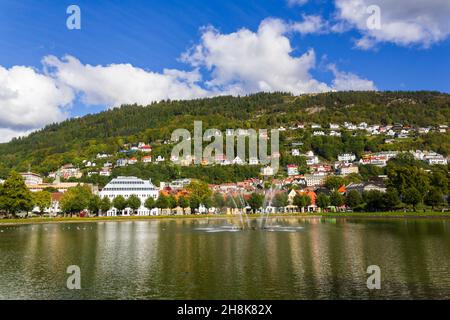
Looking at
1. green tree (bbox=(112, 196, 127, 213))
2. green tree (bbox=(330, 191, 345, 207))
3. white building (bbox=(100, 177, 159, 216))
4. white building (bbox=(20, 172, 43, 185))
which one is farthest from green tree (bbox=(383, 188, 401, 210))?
white building (bbox=(20, 172, 43, 185))

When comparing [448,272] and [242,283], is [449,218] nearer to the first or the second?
[448,272]

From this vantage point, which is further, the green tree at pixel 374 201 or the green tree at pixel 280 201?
the green tree at pixel 280 201

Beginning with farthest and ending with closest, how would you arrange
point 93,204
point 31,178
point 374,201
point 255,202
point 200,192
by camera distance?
point 31,178 < point 200,192 < point 255,202 < point 93,204 < point 374,201

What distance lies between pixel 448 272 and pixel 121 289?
17.8 meters

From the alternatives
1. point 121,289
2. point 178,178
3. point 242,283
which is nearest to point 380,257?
point 242,283

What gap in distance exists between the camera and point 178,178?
18388 centimetres

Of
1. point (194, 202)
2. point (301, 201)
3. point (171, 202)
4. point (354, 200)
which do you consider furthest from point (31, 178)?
point (354, 200)

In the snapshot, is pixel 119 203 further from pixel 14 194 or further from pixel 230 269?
pixel 230 269

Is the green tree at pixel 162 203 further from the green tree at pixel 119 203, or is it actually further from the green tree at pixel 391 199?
the green tree at pixel 391 199

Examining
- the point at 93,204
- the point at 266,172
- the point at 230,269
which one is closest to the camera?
the point at 230,269

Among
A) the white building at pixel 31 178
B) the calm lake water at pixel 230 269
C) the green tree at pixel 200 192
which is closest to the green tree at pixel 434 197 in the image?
the green tree at pixel 200 192

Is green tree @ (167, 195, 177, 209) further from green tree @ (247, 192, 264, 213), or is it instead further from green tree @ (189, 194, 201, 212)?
green tree @ (247, 192, 264, 213)

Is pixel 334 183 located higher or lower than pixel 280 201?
higher

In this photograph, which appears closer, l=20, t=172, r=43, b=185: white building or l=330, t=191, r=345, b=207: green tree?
l=330, t=191, r=345, b=207: green tree
